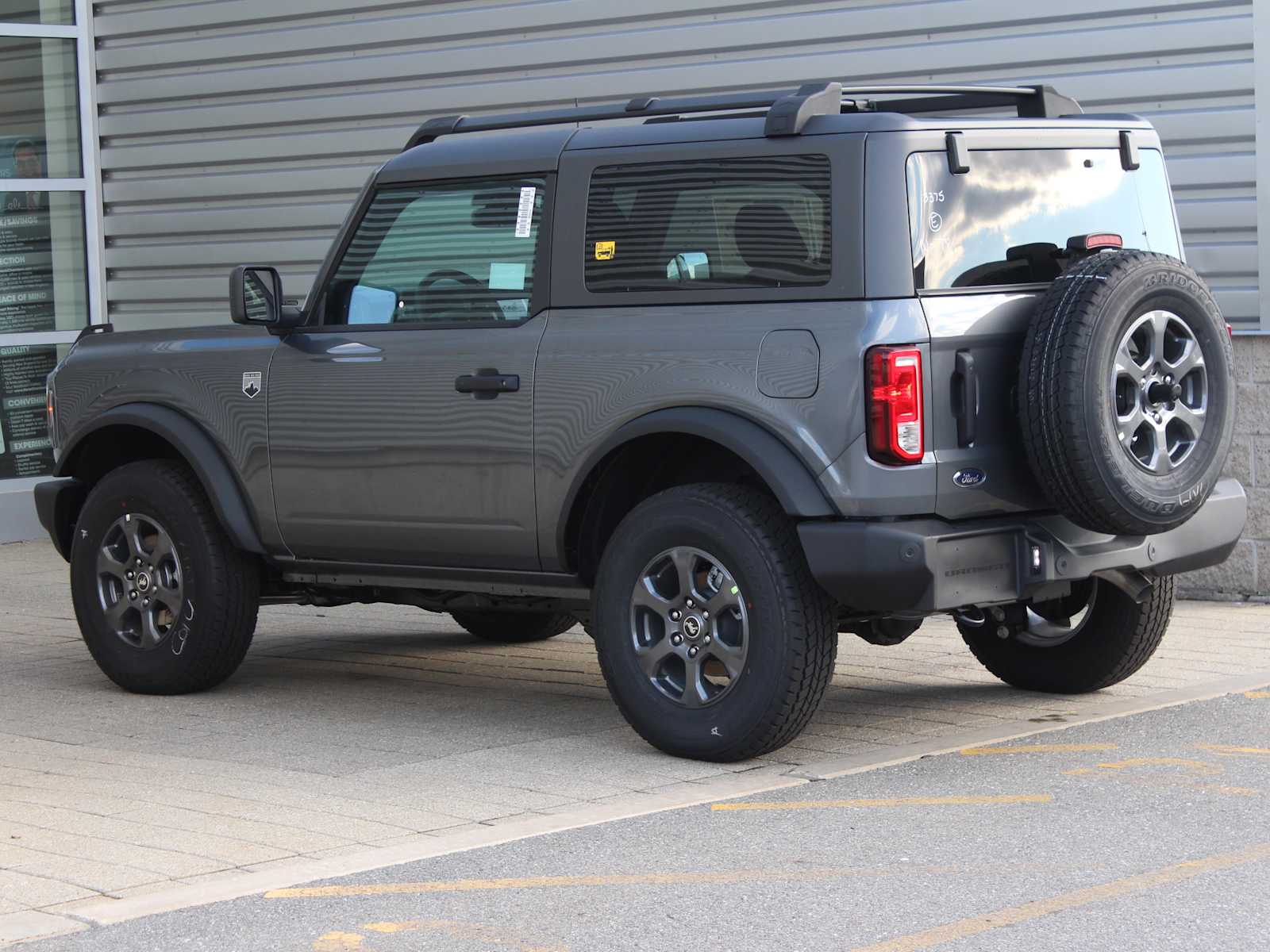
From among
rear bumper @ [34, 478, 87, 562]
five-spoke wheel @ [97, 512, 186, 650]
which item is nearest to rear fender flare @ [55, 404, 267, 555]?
five-spoke wheel @ [97, 512, 186, 650]

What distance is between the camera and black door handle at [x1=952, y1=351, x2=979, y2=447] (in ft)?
19.7

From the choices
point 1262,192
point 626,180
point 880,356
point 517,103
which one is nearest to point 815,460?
point 880,356

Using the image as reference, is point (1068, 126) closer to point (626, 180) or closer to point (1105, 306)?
point (1105, 306)

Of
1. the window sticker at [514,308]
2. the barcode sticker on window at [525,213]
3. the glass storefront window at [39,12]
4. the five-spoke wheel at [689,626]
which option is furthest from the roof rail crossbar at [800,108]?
the glass storefront window at [39,12]

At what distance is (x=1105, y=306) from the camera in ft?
19.4

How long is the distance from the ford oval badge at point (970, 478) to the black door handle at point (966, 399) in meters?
0.08

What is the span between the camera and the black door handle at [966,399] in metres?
6.00

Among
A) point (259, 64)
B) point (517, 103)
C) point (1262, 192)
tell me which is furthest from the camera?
point (259, 64)

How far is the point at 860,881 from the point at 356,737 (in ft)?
8.46

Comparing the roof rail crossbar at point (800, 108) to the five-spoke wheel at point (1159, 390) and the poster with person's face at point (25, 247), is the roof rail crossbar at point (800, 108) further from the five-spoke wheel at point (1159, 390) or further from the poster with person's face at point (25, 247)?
the poster with person's face at point (25, 247)

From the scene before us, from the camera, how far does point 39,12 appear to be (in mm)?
14258

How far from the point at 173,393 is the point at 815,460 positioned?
285cm

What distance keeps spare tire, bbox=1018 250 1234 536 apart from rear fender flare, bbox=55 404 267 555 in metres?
3.02

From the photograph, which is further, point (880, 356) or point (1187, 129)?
point (1187, 129)
